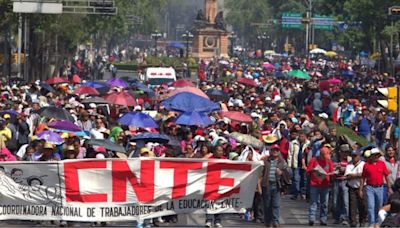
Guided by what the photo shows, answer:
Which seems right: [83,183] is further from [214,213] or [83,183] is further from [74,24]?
[74,24]

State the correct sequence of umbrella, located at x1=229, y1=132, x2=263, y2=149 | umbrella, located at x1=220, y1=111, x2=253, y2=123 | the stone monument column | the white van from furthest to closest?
the stone monument column
the white van
umbrella, located at x1=220, y1=111, x2=253, y2=123
umbrella, located at x1=229, y1=132, x2=263, y2=149

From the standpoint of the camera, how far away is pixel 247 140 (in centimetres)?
2694

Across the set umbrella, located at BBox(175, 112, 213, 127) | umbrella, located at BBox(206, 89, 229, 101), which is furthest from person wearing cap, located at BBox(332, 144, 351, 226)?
umbrella, located at BBox(206, 89, 229, 101)

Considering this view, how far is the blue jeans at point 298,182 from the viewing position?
27.6 meters

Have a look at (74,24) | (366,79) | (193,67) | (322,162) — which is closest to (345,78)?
(366,79)

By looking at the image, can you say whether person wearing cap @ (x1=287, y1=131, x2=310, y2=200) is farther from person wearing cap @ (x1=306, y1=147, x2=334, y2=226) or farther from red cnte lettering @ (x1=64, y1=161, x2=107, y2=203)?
red cnte lettering @ (x1=64, y1=161, x2=107, y2=203)

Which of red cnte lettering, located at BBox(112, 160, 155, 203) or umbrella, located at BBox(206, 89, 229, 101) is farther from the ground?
red cnte lettering, located at BBox(112, 160, 155, 203)

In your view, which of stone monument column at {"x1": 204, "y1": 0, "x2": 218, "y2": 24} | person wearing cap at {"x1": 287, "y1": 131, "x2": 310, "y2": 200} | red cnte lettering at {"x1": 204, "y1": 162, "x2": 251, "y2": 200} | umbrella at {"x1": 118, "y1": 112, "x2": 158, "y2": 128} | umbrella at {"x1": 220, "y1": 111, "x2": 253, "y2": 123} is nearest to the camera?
red cnte lettering at {"x1": 204, "y1": 162, "x2": 251, "y2": 200}

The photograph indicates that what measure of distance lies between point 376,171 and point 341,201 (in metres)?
1.76

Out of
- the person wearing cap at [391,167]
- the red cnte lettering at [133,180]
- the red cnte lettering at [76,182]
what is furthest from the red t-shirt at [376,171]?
the red cnte lettering at [76,182]

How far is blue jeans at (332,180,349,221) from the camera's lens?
23.1 metres

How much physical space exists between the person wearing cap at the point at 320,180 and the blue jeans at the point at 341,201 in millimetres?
290

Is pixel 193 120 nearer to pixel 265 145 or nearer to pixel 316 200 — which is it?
pixel 265 145

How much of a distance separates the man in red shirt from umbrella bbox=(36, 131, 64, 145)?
572 centimetres
